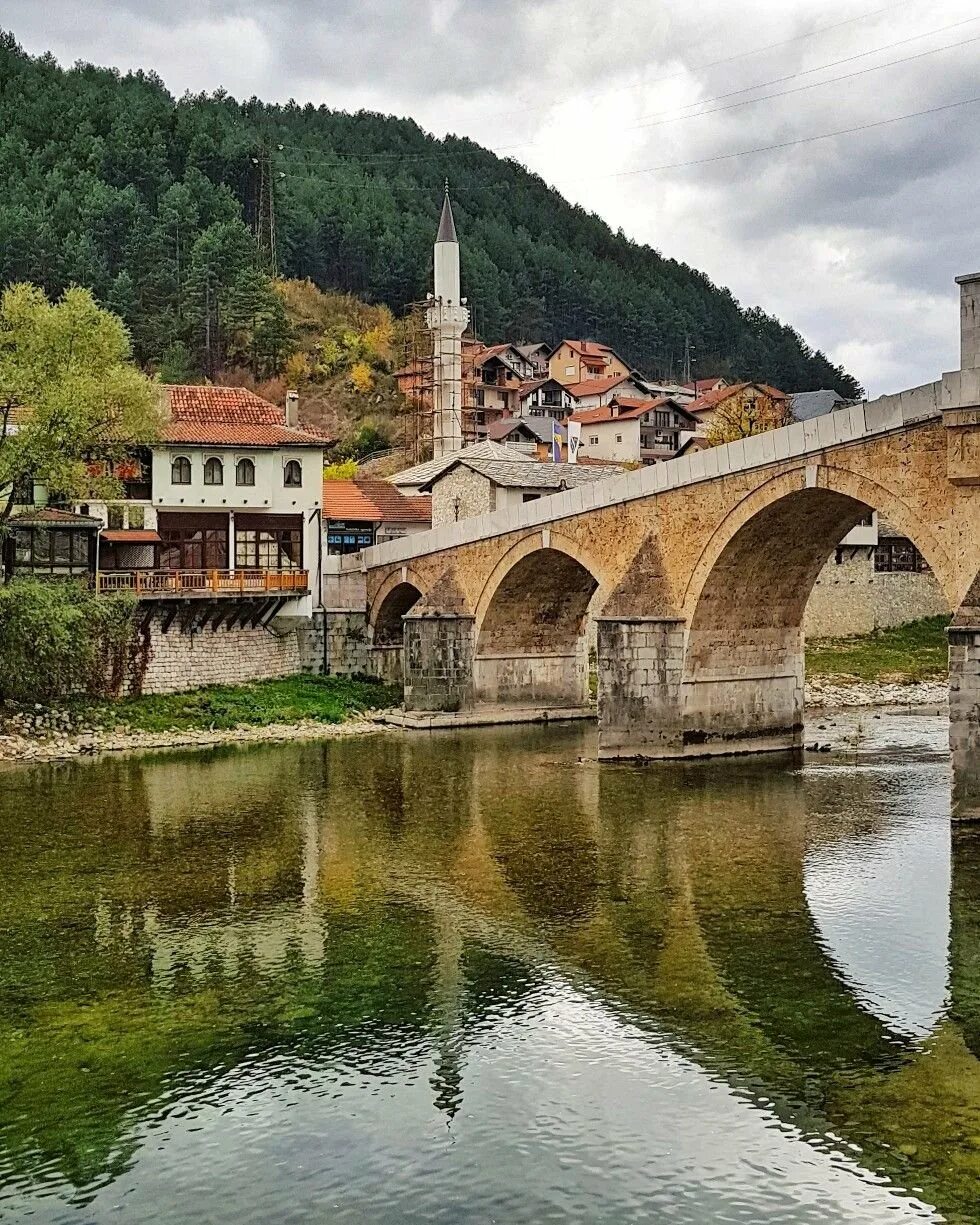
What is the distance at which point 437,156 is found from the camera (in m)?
107

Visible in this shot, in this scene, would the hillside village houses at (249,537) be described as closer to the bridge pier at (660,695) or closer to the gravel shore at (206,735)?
the gravel shore at (206,735)

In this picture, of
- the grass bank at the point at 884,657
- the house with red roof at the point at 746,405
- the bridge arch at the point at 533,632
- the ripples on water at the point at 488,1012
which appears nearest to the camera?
the ripples on water at the point at 488,1012

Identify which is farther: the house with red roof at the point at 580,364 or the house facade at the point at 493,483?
the house with red roof at the point at 580,364

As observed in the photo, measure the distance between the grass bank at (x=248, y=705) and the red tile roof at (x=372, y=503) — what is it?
8288 millimetres

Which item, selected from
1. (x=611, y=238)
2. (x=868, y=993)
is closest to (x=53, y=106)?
(x=611, y=238)

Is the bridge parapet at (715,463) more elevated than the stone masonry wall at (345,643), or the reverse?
the bridge parapet at (715,463)

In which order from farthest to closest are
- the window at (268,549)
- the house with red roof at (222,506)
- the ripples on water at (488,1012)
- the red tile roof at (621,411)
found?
the red tile roof at (621,411)
the window at (268,549)
the house with red roof at (222,506)
the ripples on water at (488,1012)

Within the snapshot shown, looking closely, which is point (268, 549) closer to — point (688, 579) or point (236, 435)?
point (236, 435)

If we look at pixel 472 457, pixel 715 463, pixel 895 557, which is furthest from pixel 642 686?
pixel 895 557

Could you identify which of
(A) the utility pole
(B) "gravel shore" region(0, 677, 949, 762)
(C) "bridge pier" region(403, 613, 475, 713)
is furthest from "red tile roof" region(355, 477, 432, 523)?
(A) the utility pole

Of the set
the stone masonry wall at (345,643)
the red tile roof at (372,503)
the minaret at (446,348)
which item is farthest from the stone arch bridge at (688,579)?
the minaret at (446,348)

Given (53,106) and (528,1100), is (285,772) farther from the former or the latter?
(53,106)

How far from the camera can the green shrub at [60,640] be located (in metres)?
24.9

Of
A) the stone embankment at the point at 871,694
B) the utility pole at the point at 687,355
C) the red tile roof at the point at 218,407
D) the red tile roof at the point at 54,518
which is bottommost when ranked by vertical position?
the stone embankment at the point at 871,694
